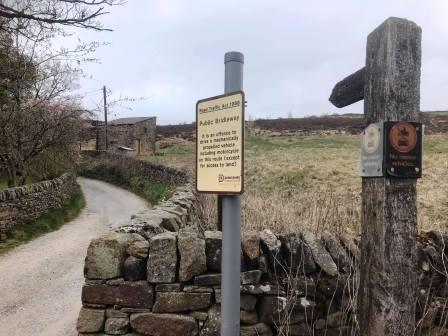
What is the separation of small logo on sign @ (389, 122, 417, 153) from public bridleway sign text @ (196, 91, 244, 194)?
0.85 metres

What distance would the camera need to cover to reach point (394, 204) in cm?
246

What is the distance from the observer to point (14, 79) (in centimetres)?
1411

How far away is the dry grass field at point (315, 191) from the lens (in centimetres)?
528

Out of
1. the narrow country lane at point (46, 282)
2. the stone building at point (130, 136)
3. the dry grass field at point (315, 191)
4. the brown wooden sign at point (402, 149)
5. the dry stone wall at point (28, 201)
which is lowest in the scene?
the narrow country lane at point (46, 282)

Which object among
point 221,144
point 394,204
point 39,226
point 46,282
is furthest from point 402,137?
point 39,226

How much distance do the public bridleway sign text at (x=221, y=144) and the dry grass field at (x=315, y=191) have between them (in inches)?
98.8

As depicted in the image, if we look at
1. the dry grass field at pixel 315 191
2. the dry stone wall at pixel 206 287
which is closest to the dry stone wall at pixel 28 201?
the dry grass field at pixel 315 191

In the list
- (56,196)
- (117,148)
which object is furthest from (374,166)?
(117,148)

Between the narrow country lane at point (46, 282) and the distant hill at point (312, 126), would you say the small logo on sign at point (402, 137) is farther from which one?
the distant hill at point (312, 126)

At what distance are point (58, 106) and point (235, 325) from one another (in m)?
15.9

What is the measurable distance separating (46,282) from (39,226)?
512cm

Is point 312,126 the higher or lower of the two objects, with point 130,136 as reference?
higher

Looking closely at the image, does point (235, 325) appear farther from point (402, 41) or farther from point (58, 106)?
point (58, 106)

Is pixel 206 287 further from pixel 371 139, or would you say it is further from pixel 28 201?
pixel 28 201
